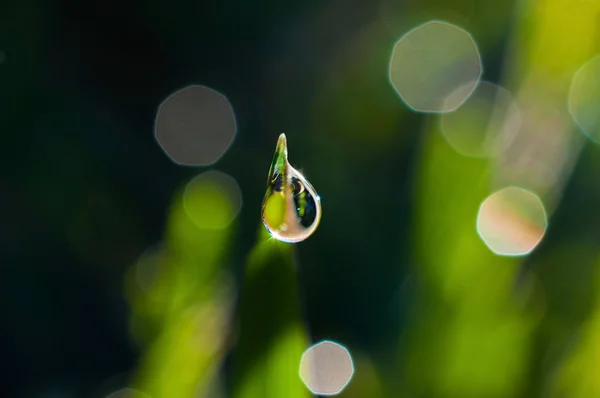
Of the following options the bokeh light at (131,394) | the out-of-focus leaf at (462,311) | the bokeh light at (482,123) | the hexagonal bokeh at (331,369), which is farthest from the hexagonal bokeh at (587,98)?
the bokeh light at (131,394)

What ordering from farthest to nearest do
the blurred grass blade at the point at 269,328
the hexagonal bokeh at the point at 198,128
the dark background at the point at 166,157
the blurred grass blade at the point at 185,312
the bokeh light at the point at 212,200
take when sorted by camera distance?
1. the hexagonal bokeh at the point at 198,128
2. the dark background at the point at 166,157
3. the bokeh light at the point at 212,200
4. the blurred grass blade at the point at 185,312
5. the blurred grass blade at the point at 269,328

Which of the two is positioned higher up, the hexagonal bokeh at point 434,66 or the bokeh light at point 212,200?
the hexagonal bokeh at point 434,66

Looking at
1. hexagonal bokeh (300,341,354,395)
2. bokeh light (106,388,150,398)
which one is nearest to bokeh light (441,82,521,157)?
hexagonal bokeh (300,341,354,395)

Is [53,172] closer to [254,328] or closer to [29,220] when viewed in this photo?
[29,220]

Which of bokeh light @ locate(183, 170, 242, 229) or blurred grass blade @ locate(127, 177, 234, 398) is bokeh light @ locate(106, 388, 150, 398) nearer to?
blurred grass blade @ locate(127, 177, 234, 398)

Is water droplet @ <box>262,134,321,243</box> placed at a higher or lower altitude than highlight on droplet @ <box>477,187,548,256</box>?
lower

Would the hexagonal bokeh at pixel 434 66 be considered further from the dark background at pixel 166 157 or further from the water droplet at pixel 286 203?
the water droplet at pixel 286 203
